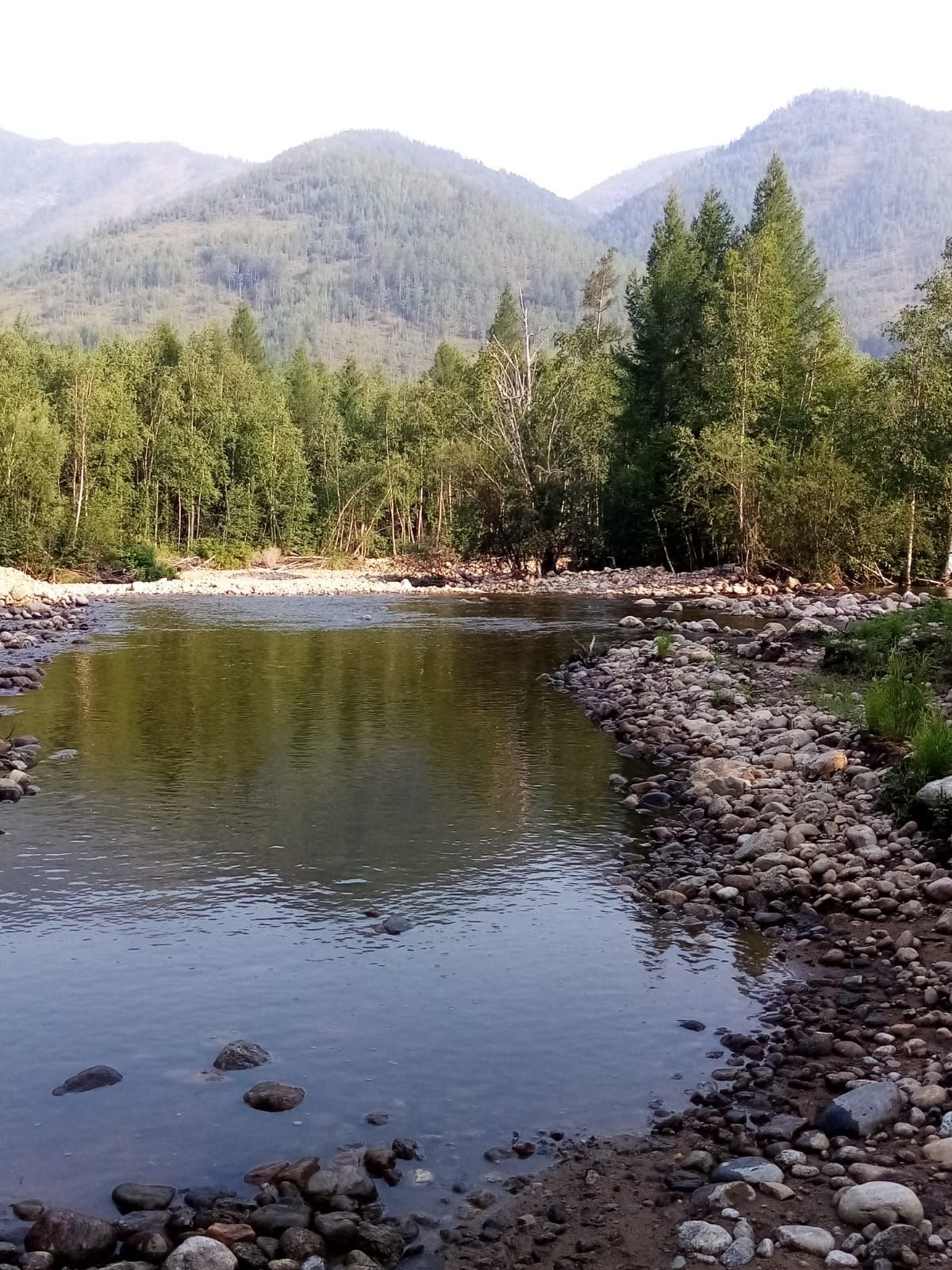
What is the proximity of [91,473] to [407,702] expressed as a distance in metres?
34.1

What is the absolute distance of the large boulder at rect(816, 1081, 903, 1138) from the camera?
17.0 ft

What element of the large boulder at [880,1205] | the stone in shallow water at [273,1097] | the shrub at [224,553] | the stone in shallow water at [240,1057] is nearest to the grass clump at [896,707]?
the large boulder at [880,1205]

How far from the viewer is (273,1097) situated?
550cm

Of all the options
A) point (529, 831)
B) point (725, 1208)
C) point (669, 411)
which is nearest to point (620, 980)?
point (725, 1208)

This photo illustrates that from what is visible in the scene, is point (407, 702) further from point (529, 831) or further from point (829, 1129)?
point (829, 1129)

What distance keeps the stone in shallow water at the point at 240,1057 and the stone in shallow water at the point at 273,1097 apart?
0.81 feet

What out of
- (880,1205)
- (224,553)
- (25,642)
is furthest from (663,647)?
(224,553)

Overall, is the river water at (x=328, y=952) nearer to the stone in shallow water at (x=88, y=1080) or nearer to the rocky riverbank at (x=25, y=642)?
the stone in shallow water at (x=88, y=1080)

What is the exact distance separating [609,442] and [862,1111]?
37106mm

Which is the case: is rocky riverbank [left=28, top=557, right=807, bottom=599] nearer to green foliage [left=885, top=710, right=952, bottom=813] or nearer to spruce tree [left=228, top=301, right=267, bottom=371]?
green foliage [left=885, top=710, right=952, bottom=813]

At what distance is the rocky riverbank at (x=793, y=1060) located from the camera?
4453 millimetres

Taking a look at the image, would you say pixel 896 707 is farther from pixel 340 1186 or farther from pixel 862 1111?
pixel 340 1186

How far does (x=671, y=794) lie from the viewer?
1129cm

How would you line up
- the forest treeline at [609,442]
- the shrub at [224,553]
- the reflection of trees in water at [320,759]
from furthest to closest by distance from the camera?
the shrub at [224,553]
the forest treeline at [609,442]
the reflection of trees in water at [320,759]
